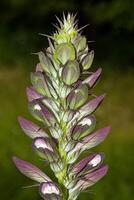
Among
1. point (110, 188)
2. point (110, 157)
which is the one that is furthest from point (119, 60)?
point (110, 188)

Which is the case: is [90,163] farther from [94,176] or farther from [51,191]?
[51,191]

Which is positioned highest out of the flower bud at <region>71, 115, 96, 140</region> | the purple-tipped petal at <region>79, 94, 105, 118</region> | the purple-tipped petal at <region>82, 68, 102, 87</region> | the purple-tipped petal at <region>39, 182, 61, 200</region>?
the purple-tipped petal at <region>82, 68, 102, 87</region>

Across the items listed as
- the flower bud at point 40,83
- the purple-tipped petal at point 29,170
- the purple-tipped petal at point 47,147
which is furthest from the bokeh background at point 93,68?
the flower bud at point 40,83

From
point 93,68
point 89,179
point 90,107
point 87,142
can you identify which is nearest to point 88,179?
point 89,179

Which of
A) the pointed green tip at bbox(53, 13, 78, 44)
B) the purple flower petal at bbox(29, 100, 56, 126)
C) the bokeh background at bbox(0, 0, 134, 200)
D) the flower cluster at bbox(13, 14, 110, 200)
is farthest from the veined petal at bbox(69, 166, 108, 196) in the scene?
the bokeh background at bbox(0, 0, 134, 200)

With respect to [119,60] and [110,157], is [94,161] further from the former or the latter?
[119,60]

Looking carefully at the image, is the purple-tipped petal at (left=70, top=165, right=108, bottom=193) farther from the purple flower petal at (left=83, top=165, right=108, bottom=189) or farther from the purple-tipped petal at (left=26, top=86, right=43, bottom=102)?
the purple-tipped petal at (left=26, top=86, right=43, bottom=102)
